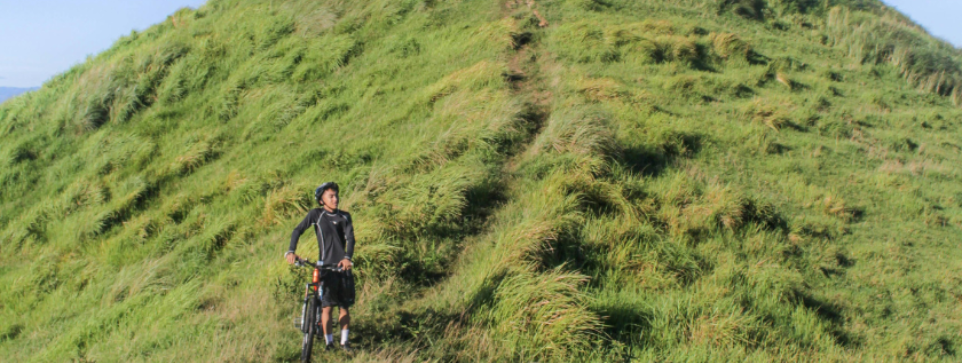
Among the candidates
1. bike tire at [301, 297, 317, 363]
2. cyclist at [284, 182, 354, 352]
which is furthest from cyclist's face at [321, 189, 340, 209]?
bike tire at [301, 297, 317, 363]

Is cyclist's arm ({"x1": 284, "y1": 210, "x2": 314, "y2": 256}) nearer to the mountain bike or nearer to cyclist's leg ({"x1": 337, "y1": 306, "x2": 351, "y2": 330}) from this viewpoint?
the mountain bike

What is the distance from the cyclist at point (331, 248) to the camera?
451cm

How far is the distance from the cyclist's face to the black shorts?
0.52 meters

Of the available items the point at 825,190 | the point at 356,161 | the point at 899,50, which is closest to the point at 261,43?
the point at 356,161

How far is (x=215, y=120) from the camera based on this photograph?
37.3ft

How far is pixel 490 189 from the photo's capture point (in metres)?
7.52

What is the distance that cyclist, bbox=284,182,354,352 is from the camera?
14.8 ft

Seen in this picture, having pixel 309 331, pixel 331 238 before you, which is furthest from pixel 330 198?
pixel 309 331

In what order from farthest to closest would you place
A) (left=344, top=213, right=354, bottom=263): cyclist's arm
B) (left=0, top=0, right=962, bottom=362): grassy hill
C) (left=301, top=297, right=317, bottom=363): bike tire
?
(left=0, top=0, right=962, bottom=362): grassy hill
(left=344, top=213, right=354, bottom=263): cyclist's arm
(left=301, top=297, right=317, bottom=363): bike tire

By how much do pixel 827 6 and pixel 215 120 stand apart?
19629 mm

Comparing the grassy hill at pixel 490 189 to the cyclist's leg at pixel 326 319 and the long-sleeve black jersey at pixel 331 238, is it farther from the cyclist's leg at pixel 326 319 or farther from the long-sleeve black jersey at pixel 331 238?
the long-sleeve black jersey at pixel 331 238

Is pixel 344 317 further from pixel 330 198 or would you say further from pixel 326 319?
pixel 330 198

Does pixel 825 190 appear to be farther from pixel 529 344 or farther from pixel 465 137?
pixel 529 344

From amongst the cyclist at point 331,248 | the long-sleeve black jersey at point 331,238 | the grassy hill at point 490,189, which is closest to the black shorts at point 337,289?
the cyclist at point 331,248
